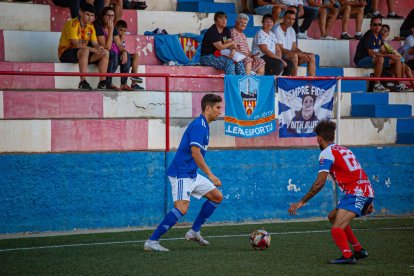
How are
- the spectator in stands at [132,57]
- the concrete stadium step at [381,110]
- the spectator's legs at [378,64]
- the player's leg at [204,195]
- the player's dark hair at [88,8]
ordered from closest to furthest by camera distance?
the player's leg at [204,195] → the spectator in stands at [132,57] → the player's dark hair at [88,8] → the concrete stadium step at [381,110] → the spectator's legs at [378,64]

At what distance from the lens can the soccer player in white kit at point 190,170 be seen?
10719 mm

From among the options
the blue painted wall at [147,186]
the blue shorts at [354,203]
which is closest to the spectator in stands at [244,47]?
the blue painted wall at [147,186]

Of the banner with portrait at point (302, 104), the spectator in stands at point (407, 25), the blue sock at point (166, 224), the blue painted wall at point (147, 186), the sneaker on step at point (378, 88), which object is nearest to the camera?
the blue sock at point (166, 224)

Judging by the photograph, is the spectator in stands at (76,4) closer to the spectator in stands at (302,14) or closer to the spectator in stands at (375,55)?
the spectator in stands at (302,14)

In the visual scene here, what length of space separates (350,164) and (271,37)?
278 inches

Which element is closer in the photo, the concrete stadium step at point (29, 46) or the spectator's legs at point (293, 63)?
the concrete stadium step at point (29, 46)

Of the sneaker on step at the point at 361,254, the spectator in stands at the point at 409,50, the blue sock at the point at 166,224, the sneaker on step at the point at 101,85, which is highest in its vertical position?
the spectator in stands at the point at 409,50

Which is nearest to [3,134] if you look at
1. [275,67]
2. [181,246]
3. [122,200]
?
[122,200]

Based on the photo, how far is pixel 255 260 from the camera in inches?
401

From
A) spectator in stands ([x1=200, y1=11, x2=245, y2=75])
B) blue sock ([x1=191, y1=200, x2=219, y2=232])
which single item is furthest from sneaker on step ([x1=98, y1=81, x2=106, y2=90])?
blue sock ([x1=191, y1=200, x2=219, y2=232])

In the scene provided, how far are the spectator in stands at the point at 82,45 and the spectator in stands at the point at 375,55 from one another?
5800mm

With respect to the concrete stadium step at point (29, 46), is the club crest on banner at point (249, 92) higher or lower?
lower

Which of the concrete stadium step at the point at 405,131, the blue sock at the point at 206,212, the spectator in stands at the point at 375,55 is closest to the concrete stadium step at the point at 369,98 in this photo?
the spectator in stands at the point at 375,55

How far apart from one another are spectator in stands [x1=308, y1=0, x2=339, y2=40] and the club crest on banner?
19.0ft
